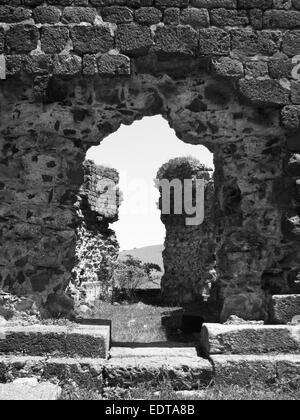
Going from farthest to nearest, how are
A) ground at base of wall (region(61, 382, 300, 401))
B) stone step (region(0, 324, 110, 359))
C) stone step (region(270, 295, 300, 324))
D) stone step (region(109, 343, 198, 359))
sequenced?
stone step (region(270, 295, 300, 324)), stone step (region(109, 343, 198, 359)), stone step (region(0, 324, 110, 359)), ground at base of wall (region(61, 382, 300, 401))

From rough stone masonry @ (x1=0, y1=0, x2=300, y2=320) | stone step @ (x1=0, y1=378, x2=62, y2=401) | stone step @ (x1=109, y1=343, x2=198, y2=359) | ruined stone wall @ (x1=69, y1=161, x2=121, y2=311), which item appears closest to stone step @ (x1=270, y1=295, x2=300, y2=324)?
rough stone masonry @ (x1=0, y1=0, x2=300, y2=320)

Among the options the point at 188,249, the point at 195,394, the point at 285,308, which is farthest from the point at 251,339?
the point at 188,249

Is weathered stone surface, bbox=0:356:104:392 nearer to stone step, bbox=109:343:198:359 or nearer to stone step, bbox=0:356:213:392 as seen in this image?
stone step, bbox=0:356:213:392

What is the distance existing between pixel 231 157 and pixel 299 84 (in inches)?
39.2

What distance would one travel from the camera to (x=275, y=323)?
4.54 meters

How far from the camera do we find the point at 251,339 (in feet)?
14.1

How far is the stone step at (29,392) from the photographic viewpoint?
3240 mm

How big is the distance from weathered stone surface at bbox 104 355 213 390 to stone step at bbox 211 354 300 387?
0.37ft

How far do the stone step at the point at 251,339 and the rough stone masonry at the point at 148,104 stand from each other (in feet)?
1.42

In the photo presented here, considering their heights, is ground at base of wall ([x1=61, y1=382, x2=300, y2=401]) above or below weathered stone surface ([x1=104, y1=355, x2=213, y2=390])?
below

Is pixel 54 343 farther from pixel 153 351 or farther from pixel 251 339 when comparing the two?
pixel 251 339

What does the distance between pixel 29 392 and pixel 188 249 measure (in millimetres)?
10836

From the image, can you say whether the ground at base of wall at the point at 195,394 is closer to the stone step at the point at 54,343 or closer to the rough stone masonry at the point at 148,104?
the stone step at the point at 54,343

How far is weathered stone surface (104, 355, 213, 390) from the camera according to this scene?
4.02 meters
